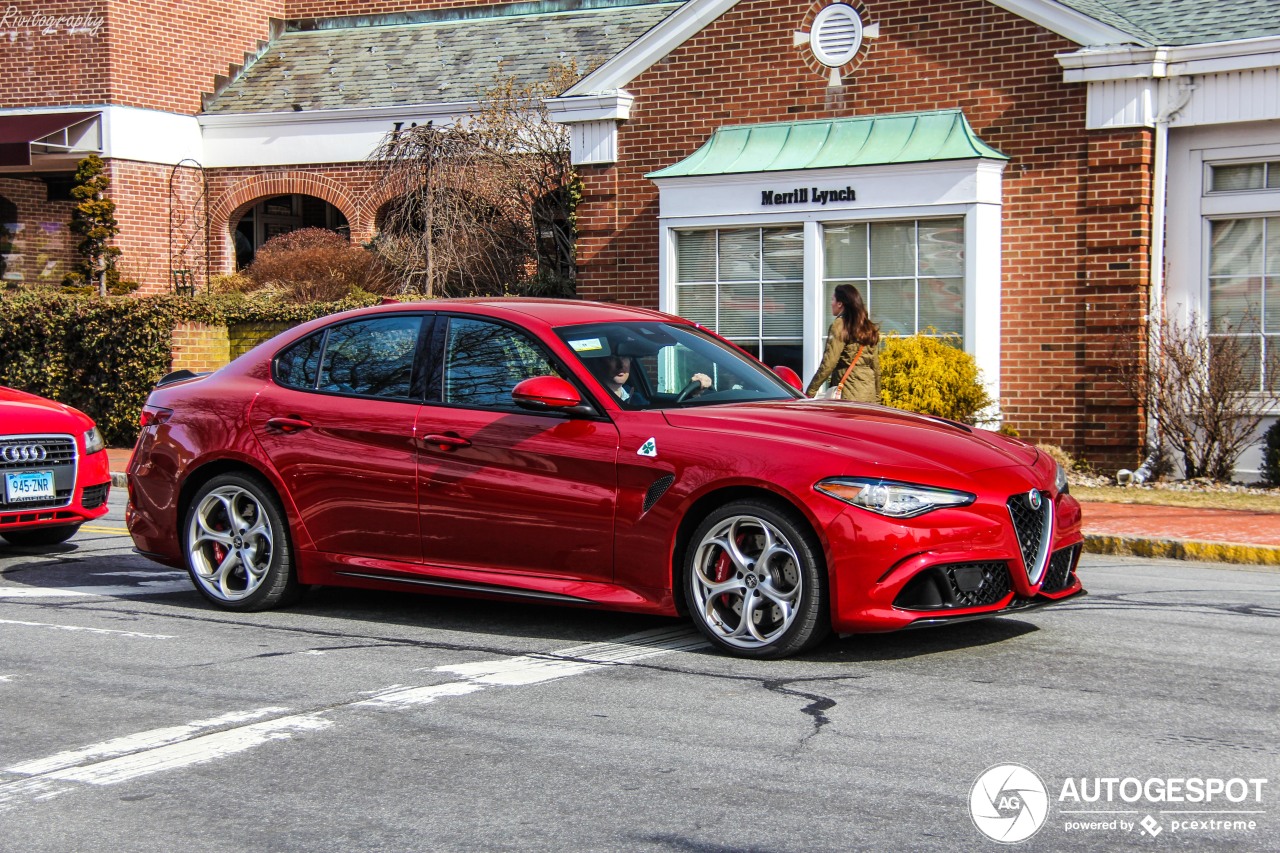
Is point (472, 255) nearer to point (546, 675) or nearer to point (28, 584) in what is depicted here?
point (28, 584)

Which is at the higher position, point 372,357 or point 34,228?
point 34,228

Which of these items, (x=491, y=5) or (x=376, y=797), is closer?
(x=376, y=797)

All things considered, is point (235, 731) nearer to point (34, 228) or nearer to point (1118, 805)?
point (1118, 805)

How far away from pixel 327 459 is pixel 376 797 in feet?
9.86

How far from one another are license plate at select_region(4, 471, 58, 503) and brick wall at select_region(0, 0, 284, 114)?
17.5 meters

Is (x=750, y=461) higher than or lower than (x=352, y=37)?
lower

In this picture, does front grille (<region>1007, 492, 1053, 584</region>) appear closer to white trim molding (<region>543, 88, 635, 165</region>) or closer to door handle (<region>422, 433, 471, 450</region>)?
door handle (<region>422, 433, 471, 450</region>)

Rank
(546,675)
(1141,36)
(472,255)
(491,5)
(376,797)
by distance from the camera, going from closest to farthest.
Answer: (376,797), (546,675), (1141,36), (472,255), (491,5)

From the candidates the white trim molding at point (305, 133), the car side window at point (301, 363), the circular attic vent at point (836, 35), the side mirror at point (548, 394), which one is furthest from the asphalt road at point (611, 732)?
the white trim molding at point (305, 133)

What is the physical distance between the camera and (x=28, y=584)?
350 inches

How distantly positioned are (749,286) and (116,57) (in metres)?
14.2

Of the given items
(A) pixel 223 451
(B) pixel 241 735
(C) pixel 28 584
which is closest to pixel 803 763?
(B) pixel 241 735

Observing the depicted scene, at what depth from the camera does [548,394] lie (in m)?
6.76

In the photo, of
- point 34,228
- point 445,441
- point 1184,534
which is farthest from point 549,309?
point 34,228
